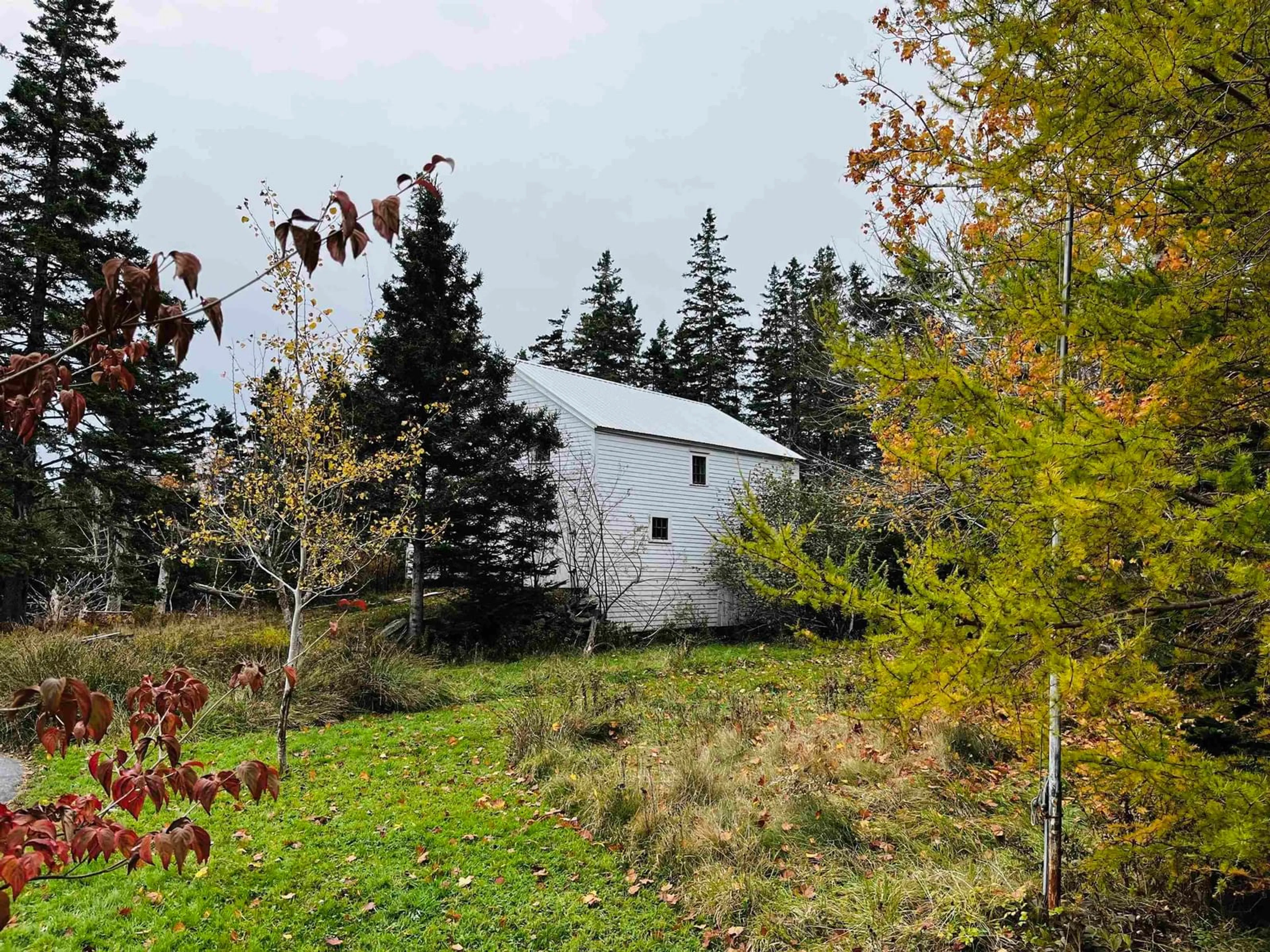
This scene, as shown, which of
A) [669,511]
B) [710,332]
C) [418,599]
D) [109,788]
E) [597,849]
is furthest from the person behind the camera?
[710,332]

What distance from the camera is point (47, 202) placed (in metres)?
14.2

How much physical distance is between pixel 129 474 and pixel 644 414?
1329 centimetres

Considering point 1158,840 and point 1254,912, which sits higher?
point 1158,840

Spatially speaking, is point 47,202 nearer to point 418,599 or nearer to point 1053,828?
point 418,599

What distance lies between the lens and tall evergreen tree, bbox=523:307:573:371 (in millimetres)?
41812

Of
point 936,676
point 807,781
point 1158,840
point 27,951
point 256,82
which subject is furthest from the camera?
point 807,781

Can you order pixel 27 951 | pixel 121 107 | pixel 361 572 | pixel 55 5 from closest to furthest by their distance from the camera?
pixel 27 951, pixel 55 5, pixel 121 107, pixel 361 572

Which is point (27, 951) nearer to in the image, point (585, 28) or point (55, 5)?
point (585, 28)

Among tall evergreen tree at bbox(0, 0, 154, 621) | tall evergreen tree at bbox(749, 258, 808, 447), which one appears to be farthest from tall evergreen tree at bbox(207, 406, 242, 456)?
tall evergreen tree at bbox(749, 258, 808, 447)

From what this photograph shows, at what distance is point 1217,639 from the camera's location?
3.38 m

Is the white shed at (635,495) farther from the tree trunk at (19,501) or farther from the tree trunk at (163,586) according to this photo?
A: the tree trunk at (19,501)

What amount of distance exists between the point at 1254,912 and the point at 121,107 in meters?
21.9

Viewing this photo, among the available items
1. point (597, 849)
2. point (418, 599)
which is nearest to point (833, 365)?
point (597, 849)

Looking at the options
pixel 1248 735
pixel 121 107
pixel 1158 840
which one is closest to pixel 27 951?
pixel 1158 840
